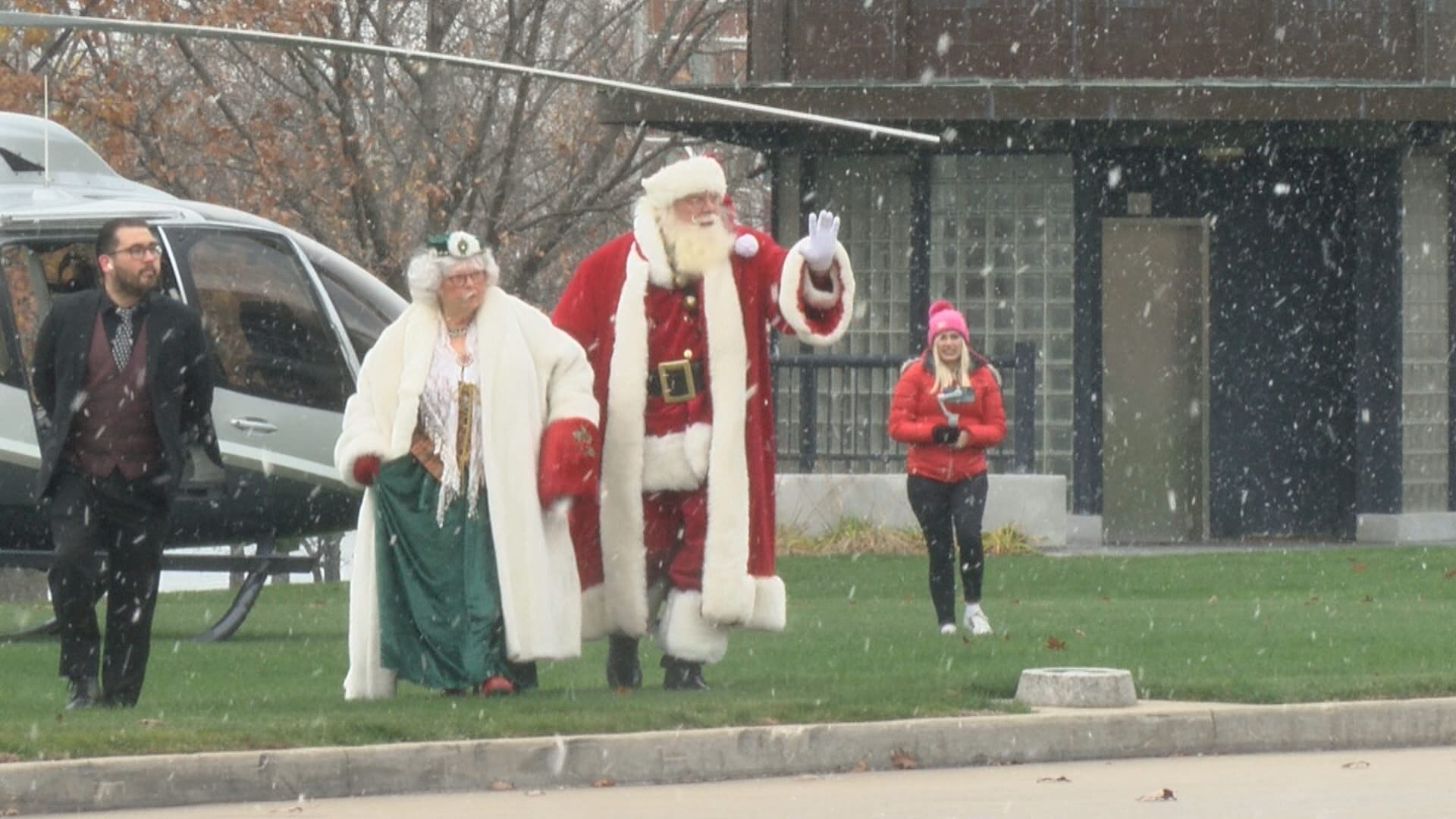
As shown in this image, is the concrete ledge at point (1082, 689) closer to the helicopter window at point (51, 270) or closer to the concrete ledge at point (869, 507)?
the helicopter window at point (51, 270)

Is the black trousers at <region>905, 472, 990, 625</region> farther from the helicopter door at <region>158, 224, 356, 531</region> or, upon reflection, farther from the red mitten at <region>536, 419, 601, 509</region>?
the red mitten at <region>536, 419, 601, 509</region>

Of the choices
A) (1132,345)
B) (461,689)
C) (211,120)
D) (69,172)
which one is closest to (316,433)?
(69,172)

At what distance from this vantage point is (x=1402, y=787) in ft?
30.6

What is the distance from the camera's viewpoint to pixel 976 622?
14.4 m

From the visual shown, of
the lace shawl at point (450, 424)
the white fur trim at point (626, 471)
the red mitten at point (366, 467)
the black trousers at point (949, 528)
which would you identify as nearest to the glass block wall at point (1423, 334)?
the black trousers at point (949, 528)

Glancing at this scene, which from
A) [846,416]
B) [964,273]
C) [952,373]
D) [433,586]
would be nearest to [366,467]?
[433,586]

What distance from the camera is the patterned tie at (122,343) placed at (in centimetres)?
1055

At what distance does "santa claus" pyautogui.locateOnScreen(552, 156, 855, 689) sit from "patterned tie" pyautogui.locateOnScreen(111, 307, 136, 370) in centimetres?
167

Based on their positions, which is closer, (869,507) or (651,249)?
(651,249)

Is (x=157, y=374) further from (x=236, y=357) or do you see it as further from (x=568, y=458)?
(x=236, y=357)

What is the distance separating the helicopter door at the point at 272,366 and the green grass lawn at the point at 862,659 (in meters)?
0.84

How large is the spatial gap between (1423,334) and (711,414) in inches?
536

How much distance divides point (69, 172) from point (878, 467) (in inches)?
325

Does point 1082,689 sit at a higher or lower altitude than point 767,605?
lower
